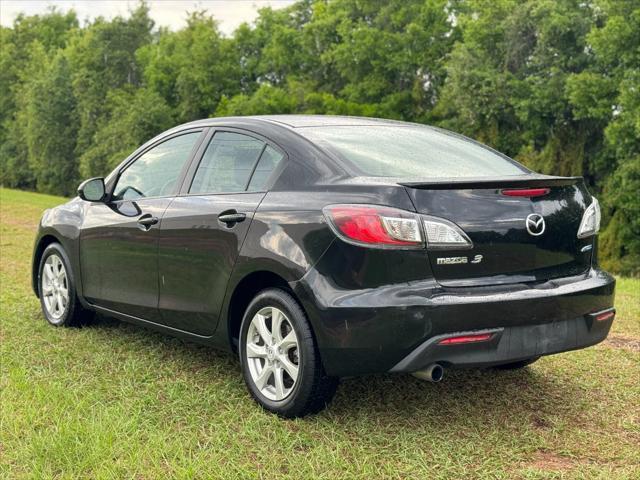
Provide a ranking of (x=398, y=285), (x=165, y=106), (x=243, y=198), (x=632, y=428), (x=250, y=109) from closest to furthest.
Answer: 1. (x=398, y=285)
2. (x=632, y=428)
3. (x=243, y=198)
4. (x=250, y=109)
5. (x=165, y=106)

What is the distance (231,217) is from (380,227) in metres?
1.01

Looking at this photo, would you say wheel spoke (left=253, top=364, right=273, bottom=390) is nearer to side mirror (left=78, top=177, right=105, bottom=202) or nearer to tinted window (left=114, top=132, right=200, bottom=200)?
tinted window (left=114, top=132, right=200, bottom=200)

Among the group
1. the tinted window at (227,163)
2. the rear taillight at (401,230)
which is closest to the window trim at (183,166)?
the tinted window at (227,163)

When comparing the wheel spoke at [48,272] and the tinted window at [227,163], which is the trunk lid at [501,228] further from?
the wheel spoke at [48,272]

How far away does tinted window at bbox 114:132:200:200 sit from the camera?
16.3 ft

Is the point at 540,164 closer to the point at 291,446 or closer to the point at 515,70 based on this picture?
the point at 515,70

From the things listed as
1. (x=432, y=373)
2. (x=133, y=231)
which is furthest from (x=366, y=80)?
(x=432, y=373)

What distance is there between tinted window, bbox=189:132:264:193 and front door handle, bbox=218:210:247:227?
18cm

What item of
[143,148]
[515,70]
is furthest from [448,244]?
[515,70]

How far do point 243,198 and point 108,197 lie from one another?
1595 millimetres

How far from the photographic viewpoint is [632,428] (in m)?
3.91

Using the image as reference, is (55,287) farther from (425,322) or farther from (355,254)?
(425,322)

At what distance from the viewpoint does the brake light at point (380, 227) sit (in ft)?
11.7

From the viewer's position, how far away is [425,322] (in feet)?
11.5
